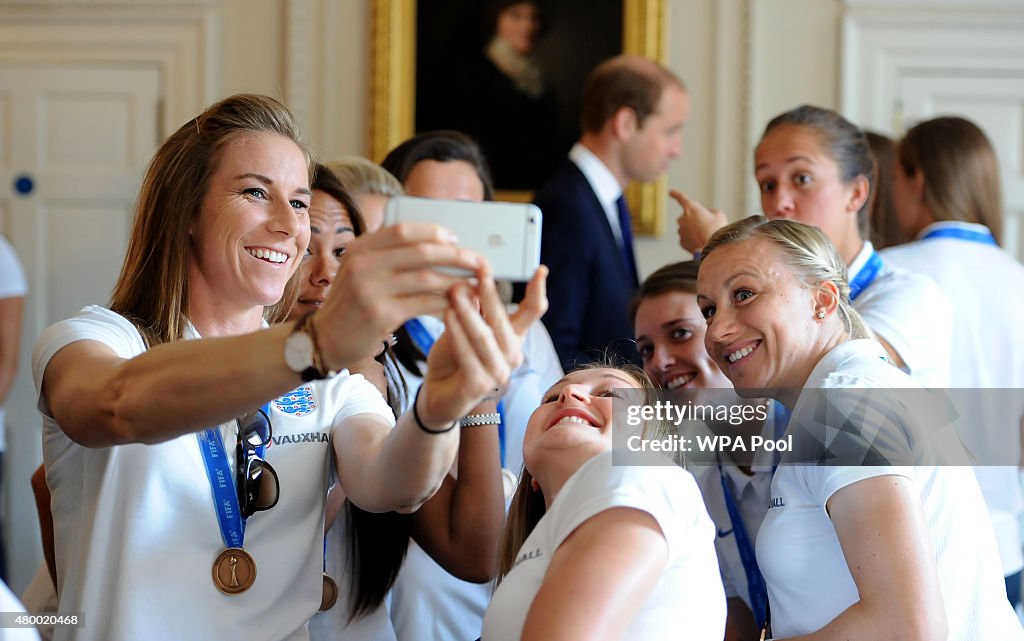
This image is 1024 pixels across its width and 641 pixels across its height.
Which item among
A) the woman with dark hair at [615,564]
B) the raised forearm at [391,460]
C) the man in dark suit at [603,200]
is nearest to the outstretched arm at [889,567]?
the woman with dark hair at [615,564]

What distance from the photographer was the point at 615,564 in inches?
56.9

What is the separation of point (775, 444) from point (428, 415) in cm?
85

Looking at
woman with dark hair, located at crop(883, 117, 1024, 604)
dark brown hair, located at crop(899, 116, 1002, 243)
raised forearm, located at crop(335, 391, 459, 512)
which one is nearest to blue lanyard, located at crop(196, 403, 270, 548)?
raised forearm, located at crop(335, 391, 459, 512)

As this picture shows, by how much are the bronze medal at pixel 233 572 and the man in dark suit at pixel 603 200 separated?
1.66 metres

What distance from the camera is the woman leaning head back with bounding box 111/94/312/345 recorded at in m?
1.81

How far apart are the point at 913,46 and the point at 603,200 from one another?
6.71 ft

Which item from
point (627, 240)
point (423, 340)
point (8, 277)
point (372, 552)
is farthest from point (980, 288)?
point (8, 277)

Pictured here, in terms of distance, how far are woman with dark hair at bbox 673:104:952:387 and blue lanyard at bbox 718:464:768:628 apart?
1.80 feet

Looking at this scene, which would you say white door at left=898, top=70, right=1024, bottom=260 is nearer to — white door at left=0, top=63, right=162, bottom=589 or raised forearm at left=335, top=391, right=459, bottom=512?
white door at left=0, top=63, right=162, bottom=589

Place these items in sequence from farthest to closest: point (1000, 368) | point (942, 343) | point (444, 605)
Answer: point (1000, 368) < point (942, 343) < point (444, 605)

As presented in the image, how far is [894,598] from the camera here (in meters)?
1.62

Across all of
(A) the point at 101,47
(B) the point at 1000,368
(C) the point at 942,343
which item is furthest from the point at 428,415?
(A) the point at 101,47

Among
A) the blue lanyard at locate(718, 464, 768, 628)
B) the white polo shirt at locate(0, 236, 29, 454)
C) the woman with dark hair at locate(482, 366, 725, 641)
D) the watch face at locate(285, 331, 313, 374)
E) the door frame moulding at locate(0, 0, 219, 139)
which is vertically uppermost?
the door frame moulding at locate(0, 0, 219, 139)

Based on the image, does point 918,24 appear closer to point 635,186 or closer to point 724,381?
point 635,186
